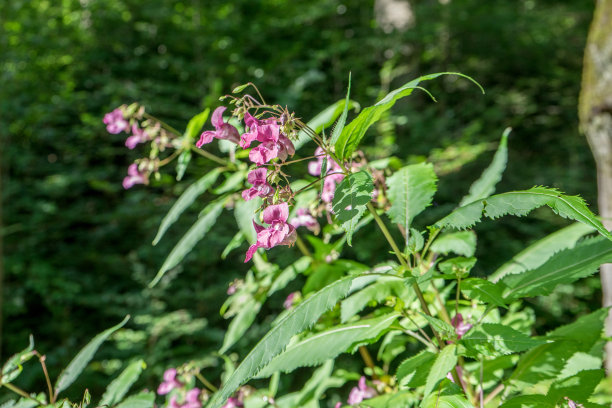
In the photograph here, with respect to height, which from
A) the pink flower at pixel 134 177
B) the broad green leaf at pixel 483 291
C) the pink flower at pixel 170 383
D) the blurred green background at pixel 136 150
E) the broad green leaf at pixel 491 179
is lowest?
the blurred green background at pixel 136 150

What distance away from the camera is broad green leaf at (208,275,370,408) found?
26.6 inches

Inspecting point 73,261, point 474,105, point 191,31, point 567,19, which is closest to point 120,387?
point 73,261

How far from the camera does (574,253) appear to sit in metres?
0.88

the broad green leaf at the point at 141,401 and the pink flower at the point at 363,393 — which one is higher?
the broad green leaf at the point at 141,401

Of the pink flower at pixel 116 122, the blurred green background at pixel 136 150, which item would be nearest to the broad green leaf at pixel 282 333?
the pink flower at pixel 116 122

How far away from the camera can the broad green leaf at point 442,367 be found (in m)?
0.70

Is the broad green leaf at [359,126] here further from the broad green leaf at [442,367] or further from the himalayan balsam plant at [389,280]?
the broad green leaf at [442,367]

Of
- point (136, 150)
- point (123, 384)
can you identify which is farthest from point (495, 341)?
point (136, 150)


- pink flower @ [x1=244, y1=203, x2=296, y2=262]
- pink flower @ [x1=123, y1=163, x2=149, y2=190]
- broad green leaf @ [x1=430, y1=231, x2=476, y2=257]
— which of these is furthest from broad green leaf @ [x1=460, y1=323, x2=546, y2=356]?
pink flower @ [x1=123, y1=163, x2=149, y2=190]

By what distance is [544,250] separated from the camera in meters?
1.10

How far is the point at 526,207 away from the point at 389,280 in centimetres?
36

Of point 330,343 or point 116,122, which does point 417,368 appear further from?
point 116,122

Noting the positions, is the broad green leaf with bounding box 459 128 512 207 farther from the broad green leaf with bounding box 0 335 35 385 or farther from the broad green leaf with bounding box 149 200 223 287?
the broad green leaf with bounding box 0 335 35 385

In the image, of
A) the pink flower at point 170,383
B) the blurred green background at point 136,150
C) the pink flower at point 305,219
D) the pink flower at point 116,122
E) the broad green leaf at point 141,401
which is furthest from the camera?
the blurred green background at point 136,150
